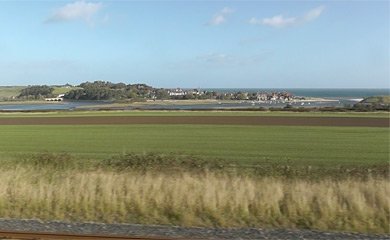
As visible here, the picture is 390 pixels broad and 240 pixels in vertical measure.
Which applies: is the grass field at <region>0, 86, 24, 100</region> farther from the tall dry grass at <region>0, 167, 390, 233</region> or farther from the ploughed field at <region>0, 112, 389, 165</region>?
the tall dry grass at <region>0, 167, 390, 233</region>

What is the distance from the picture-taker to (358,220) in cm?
1058

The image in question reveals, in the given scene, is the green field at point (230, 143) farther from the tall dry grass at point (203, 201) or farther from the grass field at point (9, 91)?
the grass field at point (9, 91)

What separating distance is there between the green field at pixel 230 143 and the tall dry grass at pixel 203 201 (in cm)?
1115

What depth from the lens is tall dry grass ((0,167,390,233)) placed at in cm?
1070

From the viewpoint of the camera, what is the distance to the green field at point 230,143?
2808cm

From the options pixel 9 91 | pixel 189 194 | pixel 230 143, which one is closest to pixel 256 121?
pixel 230 143

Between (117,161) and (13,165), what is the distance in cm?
408

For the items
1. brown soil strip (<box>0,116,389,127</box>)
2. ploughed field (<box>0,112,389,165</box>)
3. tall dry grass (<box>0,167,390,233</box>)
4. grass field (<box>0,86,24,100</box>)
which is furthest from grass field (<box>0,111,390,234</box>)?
grass field (<box>0,86,24,100</box>)

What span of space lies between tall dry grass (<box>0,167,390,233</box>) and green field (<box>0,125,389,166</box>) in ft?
36.6

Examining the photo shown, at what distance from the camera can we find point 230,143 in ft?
121

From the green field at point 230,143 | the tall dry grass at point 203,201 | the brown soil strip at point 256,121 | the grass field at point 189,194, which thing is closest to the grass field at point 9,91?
the brown soil strip at point 256,121

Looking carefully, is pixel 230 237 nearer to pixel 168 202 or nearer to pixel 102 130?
pixel 168 202

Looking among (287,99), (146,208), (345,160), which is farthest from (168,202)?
(287,99)

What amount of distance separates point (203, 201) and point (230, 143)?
83.2ft
